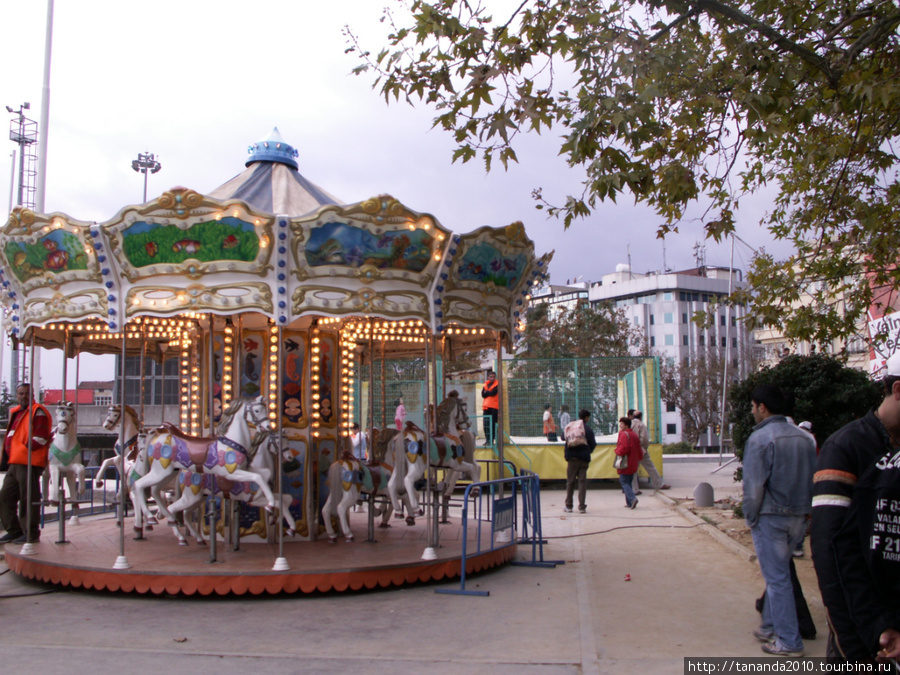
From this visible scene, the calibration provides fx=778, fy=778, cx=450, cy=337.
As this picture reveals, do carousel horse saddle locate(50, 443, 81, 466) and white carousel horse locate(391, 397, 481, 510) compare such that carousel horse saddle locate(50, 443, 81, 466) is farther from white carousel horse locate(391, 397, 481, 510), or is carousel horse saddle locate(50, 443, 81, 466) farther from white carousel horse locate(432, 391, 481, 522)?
white carousel horse locate(432, 391, 481, 522)

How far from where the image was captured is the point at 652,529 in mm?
12789

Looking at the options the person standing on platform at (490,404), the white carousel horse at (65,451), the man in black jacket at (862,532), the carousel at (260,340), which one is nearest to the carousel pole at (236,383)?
the carousel at (260,340)

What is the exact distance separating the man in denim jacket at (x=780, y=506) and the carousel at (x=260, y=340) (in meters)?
3.36

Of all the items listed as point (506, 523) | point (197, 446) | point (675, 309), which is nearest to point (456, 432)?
point (506, 523)

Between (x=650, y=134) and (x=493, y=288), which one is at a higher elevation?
(x=650, y=134)

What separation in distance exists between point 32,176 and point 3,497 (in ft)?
74.4

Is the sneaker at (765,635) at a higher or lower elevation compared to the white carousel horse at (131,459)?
lower

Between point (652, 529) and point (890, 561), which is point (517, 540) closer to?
point (652, 529)

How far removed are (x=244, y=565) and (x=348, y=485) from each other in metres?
1.73

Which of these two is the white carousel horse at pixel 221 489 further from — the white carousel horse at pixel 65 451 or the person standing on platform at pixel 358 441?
the person standing on platform at pixel 358 441

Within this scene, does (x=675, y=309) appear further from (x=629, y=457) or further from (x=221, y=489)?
(x=221, y=489)

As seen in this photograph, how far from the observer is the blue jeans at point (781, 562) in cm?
573

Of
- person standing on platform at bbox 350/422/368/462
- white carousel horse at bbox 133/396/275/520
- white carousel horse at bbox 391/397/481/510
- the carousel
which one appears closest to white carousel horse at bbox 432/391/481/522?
white carousel horse at bbox 391/397/481/510

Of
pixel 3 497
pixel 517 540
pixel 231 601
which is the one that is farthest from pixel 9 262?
pixel 517 540
